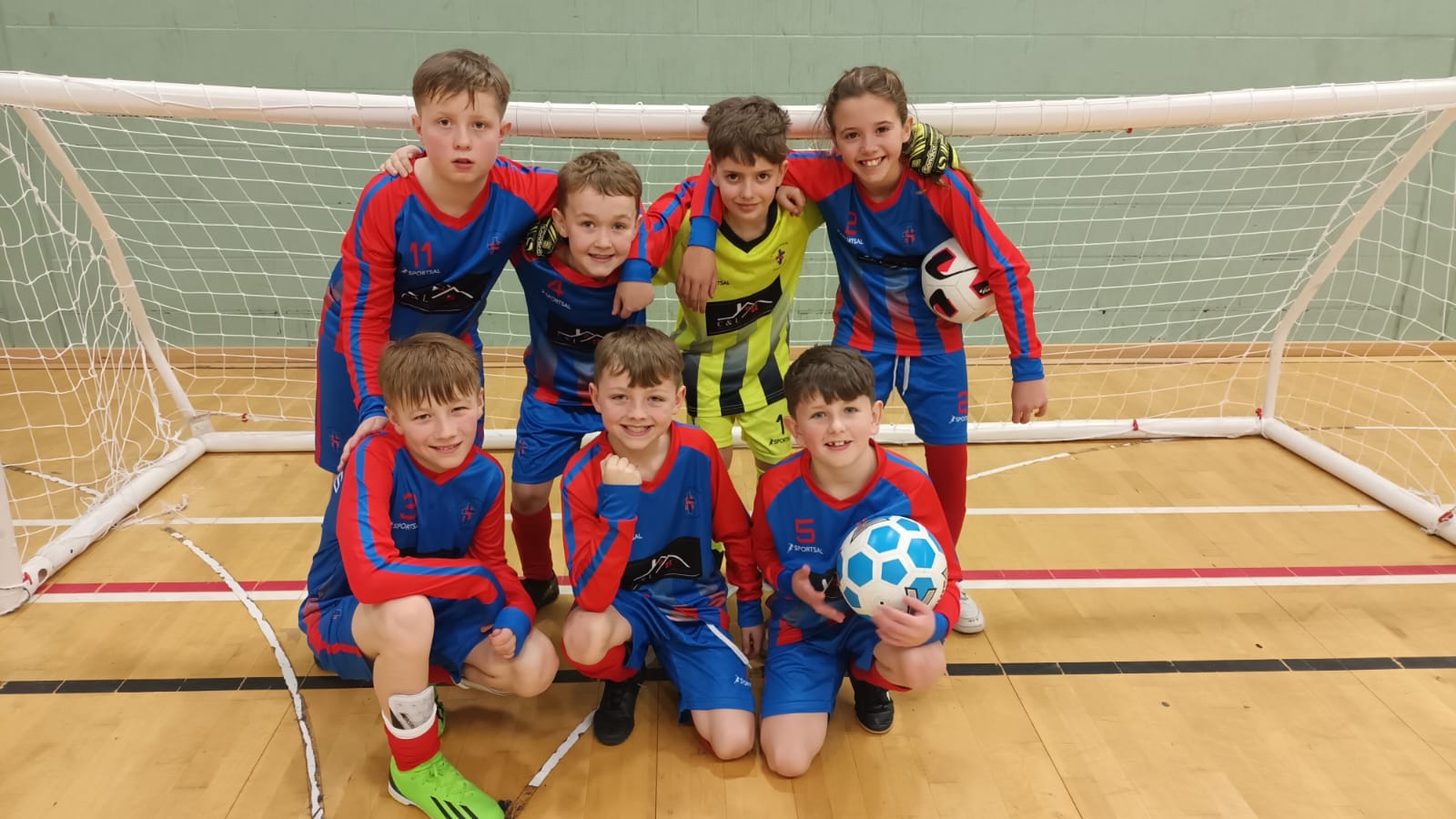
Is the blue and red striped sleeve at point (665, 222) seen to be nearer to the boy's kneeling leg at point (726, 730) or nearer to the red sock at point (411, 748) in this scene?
the boy's kneeling leg at point (726, 730)

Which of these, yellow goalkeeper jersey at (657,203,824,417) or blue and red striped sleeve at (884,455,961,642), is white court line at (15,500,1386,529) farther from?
blue and red striped sleeve at (884,455,961,642)

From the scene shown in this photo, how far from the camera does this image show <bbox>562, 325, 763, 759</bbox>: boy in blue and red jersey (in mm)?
2119

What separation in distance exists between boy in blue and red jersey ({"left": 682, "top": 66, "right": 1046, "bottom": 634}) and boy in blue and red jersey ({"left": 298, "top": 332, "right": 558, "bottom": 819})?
767mm

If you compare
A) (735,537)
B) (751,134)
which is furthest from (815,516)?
(751,134)

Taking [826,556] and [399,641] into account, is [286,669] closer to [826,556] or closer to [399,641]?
[399,641]

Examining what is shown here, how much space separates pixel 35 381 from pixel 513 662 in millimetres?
3998

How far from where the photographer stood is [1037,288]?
198 inches

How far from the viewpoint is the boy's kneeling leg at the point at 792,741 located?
2.12 meters

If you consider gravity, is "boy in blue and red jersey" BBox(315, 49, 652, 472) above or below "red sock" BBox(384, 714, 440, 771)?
above

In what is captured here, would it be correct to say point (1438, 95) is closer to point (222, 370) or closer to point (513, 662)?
point (513, 662)

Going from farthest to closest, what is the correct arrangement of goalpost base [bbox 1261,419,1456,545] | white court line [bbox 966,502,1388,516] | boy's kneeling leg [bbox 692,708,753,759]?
white court line [bbox 966,502,1388,516], goalpost base [bbox 1261,419,1456,545], boy's kneeling leg [bbox 692,708,753,759]

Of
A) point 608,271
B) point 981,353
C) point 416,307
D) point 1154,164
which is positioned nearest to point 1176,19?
point 1154,164

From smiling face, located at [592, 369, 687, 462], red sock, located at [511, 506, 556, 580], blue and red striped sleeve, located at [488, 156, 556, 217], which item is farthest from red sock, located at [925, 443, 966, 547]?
blue and red striped sleeve, located at [488, 156, 556, 217]

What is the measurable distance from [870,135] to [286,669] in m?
2.05
